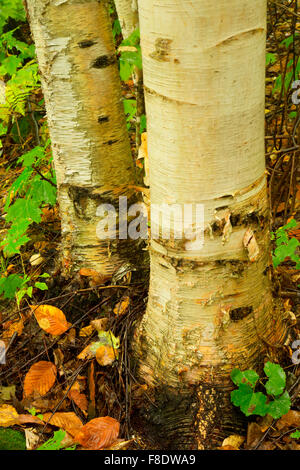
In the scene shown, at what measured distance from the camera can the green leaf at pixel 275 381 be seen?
154 cm

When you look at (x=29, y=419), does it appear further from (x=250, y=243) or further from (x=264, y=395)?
(x=250, y=243)

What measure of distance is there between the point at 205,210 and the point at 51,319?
1.13 m

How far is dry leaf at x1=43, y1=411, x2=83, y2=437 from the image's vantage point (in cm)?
175

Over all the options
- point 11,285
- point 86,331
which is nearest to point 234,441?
point 86,331

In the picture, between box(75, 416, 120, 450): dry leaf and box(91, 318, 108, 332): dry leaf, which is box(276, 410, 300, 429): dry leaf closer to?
box(75, 416, 120, 450): dry leaf

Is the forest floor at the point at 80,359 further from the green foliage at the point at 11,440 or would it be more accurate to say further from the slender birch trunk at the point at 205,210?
the slender birch trunk at the point at 205,210

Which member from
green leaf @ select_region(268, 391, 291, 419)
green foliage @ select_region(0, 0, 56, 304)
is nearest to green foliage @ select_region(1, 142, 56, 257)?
green foliage @ select_region(0, 0, 56, 304)

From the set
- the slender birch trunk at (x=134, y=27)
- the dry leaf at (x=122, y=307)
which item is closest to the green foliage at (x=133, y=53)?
the slender birch trunk at (x=134, y=27)

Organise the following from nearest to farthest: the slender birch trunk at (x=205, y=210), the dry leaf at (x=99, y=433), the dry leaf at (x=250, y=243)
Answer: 1. the slender birch trunk at (x=205, y=210)
2. the dry leaf at (x=250, y=243)
3. the dry leaf at (x=99, y=433)

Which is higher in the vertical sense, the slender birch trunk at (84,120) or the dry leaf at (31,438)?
the slender birch trunk at (84,120)
